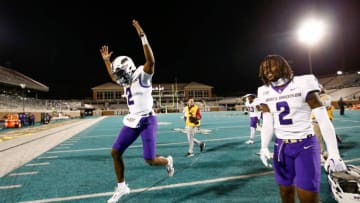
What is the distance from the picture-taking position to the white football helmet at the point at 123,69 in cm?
340

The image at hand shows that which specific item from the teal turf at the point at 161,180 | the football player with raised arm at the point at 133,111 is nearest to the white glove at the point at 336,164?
the teal turf at the point at 161,180

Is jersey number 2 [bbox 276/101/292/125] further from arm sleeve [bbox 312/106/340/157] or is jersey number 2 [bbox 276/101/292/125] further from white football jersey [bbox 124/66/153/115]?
white football jersey [bbox 124/66/153/115]

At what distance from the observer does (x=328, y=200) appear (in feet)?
10.5

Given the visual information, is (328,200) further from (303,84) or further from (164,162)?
(164,162)

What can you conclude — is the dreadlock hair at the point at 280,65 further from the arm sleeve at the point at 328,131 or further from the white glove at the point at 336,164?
the white glove at the point at 336,164

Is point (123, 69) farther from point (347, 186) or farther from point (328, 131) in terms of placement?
point (347, 186)

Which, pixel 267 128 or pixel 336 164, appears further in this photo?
pixel 267 128

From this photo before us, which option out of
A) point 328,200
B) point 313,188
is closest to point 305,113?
point 313,188

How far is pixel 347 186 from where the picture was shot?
8.93 ft

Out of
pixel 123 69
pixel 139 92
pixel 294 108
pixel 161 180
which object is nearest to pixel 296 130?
pixel 294 108

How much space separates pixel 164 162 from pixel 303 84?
112 inches

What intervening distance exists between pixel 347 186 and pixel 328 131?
53.8 inches

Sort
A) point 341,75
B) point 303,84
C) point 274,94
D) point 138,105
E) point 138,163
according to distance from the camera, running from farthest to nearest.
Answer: point 341,75 → point 138,163 → point 138,105 → point 274,94 → point 303,84

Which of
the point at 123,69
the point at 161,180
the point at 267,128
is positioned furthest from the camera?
the point at 161,180
